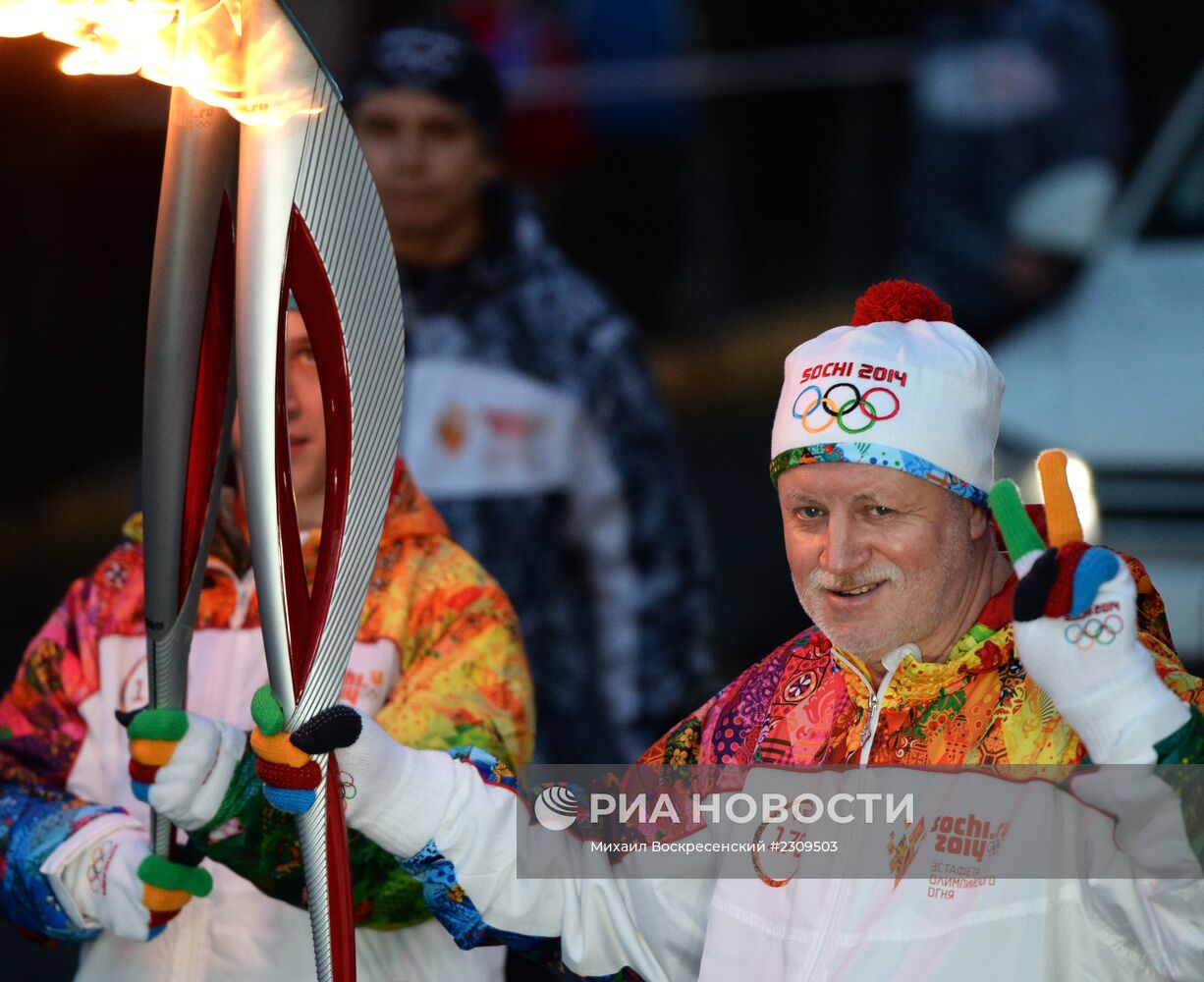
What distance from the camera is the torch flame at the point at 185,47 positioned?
6.41 feet

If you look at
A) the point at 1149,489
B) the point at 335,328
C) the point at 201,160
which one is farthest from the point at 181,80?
the point at 1149,489

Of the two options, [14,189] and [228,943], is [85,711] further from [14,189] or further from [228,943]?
→ [14,189]

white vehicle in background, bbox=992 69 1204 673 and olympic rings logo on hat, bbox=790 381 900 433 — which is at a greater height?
white vehicle in background, bbox=992 69 1204 673

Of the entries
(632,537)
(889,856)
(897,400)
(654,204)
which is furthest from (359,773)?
(654,204)

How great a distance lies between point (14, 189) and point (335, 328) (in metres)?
4.78

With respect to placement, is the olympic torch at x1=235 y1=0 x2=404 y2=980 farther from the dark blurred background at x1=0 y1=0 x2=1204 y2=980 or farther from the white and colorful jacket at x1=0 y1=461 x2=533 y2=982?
the dark blurred background at x1=0 y1=0 x2=1204 y2=980

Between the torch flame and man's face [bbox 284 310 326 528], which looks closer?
the torch flame

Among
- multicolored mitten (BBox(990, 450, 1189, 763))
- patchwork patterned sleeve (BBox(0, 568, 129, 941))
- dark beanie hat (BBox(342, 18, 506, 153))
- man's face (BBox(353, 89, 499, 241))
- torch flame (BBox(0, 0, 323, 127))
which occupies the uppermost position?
dark beanie hat (BBox(342, 18, 506, 153))

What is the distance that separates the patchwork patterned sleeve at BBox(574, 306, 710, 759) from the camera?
3680 millimetres

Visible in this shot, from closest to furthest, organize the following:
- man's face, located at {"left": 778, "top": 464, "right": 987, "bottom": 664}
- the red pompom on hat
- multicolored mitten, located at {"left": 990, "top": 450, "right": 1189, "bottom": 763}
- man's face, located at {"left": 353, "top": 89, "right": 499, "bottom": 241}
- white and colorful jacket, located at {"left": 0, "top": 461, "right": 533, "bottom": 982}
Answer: multicolored mitten, located at {"left": 990, "top": 450, "right": 1189, "bottom": 763} → man's face, located at {"left": 778, "top": 464, "right": 987, "bottom": 664} → the red pompom on hat → white and colorful jacket, located at {"left": 0, "top": 461, "right": 533, "bottom": 982} → man's face, located at {"left": 353, "top": 89, "right": 499, "bottom": 241}

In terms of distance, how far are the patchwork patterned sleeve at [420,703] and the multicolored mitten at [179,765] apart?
1.0 inches

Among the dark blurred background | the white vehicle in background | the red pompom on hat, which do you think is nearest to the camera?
the red pompom on hat

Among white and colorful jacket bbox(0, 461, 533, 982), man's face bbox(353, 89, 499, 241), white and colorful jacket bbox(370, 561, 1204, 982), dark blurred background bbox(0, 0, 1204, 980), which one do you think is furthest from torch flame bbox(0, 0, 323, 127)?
dark blurred background bbox(0, 0, 1204, 980)

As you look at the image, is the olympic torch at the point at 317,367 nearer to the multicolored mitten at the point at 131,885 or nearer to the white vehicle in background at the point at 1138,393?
the multicolored mitten at the point at 131,885
